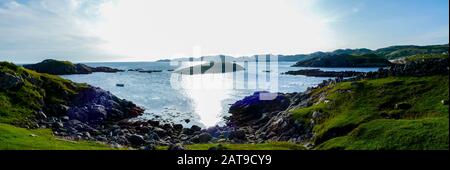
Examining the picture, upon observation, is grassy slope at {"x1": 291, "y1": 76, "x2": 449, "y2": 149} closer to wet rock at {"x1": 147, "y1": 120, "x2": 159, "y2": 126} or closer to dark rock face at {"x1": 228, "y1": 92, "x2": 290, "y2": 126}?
dark rock face at {"x1": 228, "y1": 92, "x2": 290, "y2": 126}

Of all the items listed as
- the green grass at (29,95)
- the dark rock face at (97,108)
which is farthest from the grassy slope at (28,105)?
the dark rock face at (97,108)

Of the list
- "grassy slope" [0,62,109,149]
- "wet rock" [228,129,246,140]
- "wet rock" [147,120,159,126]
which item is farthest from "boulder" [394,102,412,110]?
"wet rock" [147,120,159,126]

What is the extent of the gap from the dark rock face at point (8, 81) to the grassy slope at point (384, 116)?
48.6m

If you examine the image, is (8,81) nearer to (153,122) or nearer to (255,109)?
(153,122)

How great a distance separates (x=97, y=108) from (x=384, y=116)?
177ft

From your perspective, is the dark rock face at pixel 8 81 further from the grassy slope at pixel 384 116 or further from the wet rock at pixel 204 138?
the grassy slope at pixel 384 116

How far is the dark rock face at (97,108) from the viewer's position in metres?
68.7

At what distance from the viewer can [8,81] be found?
2571 inches

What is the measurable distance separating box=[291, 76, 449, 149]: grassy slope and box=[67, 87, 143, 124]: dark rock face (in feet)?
128

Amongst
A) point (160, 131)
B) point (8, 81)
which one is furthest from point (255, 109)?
point (8, 81)

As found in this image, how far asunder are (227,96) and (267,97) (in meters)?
36.2

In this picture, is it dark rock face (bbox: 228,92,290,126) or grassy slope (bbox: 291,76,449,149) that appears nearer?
grassy slope (bbox: 291,76,449,149)

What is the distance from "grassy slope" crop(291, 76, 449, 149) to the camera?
29969 millimetres
